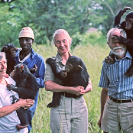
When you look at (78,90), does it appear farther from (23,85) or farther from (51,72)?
(23,85)

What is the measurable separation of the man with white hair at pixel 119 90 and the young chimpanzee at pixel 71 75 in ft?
1.06

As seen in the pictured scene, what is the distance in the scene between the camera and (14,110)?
7.00 ft

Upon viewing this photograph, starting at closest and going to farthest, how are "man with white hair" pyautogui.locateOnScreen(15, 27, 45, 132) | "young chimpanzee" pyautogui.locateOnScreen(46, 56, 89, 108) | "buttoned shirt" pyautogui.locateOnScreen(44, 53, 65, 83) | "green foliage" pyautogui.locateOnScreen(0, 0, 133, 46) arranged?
1. "young chimpanzee" pyautogui.locateOnScreen(46, 56, 89, 108)
2. "buttoned shirt" pyautogui.locateOnScreen(44, 53, 65, 83)
3. "man with white hair" pyautogui.locateOnScreen(15, 27, 45, 132)
4. "green foliage" pyautogui.locateOnScreen(0, 0, 133, 46)

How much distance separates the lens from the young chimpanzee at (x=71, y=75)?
8.78 ft

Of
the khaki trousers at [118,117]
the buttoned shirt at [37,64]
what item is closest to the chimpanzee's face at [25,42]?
the buttoned shirt at [37,64]

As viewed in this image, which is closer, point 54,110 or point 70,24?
point 54,110

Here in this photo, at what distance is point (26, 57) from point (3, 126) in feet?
4.17

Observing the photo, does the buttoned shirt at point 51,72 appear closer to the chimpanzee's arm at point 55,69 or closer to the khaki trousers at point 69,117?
the chimpanzee's arm at point 55,69

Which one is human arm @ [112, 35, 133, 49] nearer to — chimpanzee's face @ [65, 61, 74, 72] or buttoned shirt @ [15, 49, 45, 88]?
chimpanzee's face @ [65, 61, 74, 72]

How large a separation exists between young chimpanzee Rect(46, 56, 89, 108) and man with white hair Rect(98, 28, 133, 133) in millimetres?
323

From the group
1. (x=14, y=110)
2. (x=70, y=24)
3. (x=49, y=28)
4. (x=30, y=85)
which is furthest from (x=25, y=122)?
(x=70, y=24)

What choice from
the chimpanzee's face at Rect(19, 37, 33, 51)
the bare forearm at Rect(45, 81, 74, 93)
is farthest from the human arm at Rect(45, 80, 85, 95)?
the chimpanzee's face at Rect(19, 37, 33, 51)

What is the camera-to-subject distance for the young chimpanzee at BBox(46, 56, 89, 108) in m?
2.68

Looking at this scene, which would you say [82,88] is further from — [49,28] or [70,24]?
[70,24]
